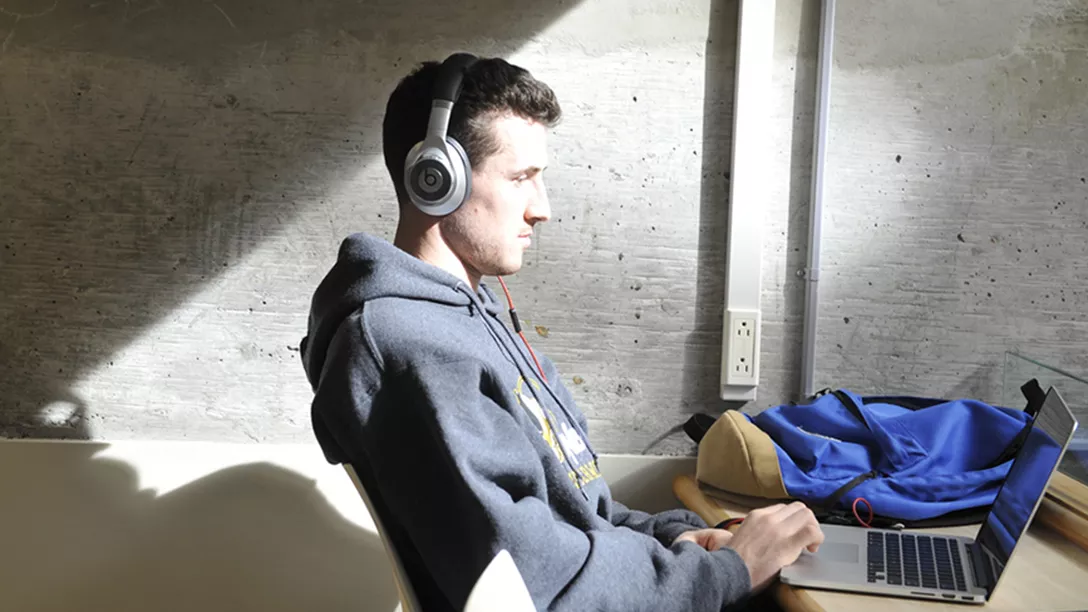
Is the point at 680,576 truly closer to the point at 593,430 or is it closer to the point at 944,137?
the point at 593,430

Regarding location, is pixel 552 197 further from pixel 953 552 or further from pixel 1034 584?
pixel 1034 584

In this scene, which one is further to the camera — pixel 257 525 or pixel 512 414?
pixel 257 525

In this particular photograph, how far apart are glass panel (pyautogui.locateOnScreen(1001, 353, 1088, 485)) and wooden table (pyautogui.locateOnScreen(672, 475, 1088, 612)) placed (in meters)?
0.07

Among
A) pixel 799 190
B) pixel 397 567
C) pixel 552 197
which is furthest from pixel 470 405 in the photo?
pixel 799 190

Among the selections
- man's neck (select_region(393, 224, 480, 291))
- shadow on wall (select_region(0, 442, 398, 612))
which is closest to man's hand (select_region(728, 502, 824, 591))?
man's neck (select_region(393, 224, 480, 291))

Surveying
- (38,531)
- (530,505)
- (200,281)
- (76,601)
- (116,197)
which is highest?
(116,197)

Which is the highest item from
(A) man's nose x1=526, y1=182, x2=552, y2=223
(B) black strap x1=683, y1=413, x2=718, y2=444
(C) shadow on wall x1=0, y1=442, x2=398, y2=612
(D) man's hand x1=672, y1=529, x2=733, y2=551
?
(A) man's nose x1=526, y1=182, x2=552, y2=223

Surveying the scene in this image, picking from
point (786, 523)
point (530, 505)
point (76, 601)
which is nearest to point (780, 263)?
point (786, 523)

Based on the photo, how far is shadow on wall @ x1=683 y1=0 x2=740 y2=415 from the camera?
1.98 m

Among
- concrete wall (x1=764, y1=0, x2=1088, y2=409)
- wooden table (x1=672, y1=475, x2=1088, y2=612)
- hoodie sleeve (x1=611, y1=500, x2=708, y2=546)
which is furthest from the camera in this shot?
concrete wall (x1=764, y1=0, x2=1088, y2=409)

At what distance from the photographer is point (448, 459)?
1.08 metres

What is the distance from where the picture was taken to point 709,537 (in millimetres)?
1461

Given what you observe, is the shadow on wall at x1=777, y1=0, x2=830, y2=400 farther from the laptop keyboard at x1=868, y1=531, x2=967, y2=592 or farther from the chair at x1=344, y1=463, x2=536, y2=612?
the chair at x1=344, y1=463, x2=536, y2=612

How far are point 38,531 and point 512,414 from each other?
1396 millimetres
